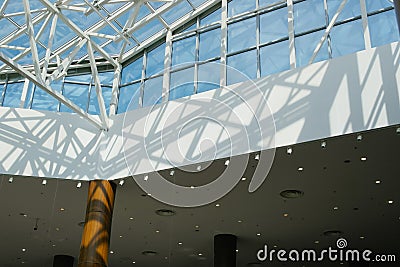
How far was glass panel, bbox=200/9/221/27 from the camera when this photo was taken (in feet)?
72.5

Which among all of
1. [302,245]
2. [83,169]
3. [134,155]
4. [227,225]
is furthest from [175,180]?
[302,245]

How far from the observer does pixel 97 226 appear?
Result: 54.9 feet

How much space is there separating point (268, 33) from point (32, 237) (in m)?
13.6

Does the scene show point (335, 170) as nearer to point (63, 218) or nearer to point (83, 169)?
point (83, 169)

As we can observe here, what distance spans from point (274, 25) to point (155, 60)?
5.66 metres

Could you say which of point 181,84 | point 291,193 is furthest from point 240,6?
point 291,193

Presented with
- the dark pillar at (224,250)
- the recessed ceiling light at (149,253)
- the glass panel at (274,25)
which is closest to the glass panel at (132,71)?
the glass panel at (274,25)

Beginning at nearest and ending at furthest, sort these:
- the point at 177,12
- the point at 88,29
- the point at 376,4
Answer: the point at 376,4
the point at 88,29
the point at 177,12

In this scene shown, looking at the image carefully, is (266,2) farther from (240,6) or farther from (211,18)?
(211,18)

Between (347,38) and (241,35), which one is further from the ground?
(241,35)

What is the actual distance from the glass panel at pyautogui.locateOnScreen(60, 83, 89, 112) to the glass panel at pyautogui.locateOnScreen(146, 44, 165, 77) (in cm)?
321

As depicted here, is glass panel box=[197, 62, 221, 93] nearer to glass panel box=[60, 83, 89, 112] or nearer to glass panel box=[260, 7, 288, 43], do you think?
glass panel box=[260, 7, 288, 43]

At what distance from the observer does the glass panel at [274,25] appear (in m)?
19.9

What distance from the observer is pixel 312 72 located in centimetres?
1489
